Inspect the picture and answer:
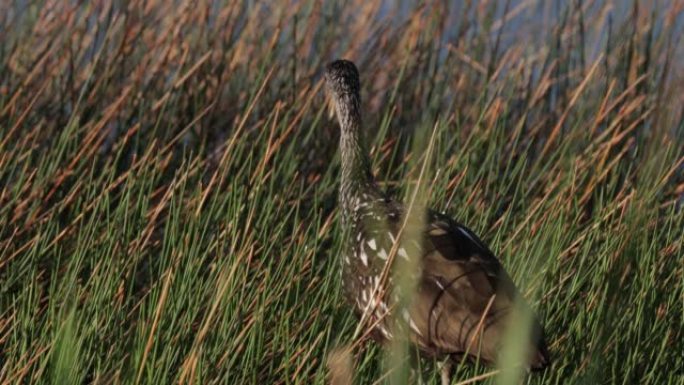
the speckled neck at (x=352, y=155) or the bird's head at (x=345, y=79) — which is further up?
the bird's head at (x=345, y=79)

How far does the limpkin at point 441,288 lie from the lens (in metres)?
3.45

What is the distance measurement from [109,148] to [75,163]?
875 mm

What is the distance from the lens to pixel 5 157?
4953 millimetres

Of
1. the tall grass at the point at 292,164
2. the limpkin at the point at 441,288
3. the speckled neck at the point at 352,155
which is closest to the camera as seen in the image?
the limpkin at the point at 441,288

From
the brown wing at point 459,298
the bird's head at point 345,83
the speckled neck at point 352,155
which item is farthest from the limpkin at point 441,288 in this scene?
the bird's head at point 345,83

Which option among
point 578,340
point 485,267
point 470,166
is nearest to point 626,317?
point 578,340

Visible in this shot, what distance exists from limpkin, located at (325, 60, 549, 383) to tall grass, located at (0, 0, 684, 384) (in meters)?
0.17

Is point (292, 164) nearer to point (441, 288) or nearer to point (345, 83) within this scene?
point (345, 83)

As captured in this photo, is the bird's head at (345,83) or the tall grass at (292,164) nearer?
the tall grass at (292,164)

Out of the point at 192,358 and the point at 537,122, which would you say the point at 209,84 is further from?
the point at 192,358

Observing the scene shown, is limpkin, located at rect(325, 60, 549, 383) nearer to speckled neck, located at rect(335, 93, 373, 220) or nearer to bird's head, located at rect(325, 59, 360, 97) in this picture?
speckled neck, located at rect(335, 93, 373, 220)

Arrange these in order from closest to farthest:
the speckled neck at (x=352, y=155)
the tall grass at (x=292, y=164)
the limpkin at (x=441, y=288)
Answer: the limpkin at (x=441, y=288), the tall grass at (x=292, y=164), the speckled neck at (x=352, y=155)

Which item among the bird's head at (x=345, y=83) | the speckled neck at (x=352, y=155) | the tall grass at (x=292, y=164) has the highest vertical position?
the bird's head at (x=345, y=83)

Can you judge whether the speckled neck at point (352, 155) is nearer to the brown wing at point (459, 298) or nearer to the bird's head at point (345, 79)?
the bird's head at point (345, 79)
